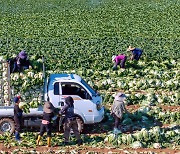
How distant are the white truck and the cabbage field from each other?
318 mm

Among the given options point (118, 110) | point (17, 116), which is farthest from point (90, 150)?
point (17, 116)

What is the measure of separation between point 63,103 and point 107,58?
431 inches

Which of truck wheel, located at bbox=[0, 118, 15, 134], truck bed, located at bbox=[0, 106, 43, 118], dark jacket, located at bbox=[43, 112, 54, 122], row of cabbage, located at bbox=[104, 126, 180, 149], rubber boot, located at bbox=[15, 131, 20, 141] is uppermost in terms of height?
truck bed, located at bbox=[0, 106, 43, 118]

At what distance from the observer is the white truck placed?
56.9ft

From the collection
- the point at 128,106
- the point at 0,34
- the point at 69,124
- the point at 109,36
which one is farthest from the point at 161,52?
the point at 69,124

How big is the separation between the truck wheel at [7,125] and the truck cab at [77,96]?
1.36m

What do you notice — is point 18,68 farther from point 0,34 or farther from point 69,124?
point 0,34

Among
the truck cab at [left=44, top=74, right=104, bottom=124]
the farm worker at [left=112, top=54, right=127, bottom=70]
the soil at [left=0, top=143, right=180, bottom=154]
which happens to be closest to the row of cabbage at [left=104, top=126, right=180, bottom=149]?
the soil at [left=0, top=143, right=180, bottom=154]

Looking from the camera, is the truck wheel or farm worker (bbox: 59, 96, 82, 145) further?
the truck wheel

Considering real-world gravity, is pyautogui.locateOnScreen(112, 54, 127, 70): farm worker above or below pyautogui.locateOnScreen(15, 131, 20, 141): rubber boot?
above

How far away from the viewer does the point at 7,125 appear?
1738cm

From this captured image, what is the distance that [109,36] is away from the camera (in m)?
36.6

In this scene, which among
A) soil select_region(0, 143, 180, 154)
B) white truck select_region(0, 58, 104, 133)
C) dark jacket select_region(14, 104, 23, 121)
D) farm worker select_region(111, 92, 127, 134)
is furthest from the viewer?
farm worker select_region(111, 92, 127, 134)

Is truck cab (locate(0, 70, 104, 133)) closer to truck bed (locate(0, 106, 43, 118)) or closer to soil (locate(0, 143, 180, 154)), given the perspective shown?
truck bed (locate(0, 106, 43, 118))
